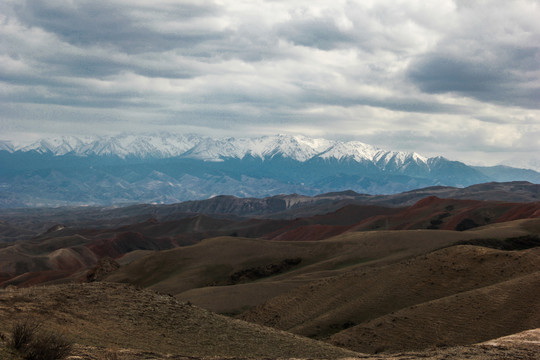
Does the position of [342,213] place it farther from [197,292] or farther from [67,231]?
[197,292]

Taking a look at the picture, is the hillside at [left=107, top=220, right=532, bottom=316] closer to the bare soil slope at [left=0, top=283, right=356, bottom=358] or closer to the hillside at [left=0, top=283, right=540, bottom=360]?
the bare soil slope at [left=0, top=283, right=356, bottom=358]

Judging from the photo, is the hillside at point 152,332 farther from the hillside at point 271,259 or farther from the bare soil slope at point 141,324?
the hillside at point 271,259

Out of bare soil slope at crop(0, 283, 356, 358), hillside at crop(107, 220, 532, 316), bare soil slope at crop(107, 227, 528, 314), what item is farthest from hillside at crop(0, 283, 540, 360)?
hillside at crop(107, 220, 532, 316)

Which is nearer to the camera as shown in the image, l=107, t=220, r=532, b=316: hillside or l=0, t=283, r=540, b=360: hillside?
l=0, t=283, r=540, b=360: hillside

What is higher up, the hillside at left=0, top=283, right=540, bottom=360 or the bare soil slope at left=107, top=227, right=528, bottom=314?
the hillside at left=0, top=283, right=540, bottom=360

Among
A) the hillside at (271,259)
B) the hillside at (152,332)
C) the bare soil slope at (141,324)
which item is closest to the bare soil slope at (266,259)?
the hillside at (271,259)

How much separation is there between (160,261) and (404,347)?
4661 cm

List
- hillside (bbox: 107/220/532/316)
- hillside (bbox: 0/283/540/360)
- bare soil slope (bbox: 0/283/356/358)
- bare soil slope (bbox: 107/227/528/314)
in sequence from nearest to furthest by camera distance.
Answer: hillside (bbox: 0/283/540/360), bare soil slope (bbox: 0/283/356/358), bare soil slope (bbox: 107/227/528/314), hillside (bbox: 107/220/532/316)

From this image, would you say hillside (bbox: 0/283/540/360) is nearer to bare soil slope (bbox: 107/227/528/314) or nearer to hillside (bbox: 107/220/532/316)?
bare soil slope (bbox: 107/227/528/314)

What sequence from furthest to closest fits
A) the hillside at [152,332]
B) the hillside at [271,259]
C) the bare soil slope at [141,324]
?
the hillside at [271,259] < the bare soil slope at [141,324] < the hillside at [152,332]

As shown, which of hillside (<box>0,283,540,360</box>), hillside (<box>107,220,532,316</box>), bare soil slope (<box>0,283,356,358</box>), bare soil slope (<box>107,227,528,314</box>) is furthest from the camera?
hillside (<box>107,220,532,316</box>)

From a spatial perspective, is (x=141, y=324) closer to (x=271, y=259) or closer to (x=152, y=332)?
(x=152, y=332)

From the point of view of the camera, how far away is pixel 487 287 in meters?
33.3

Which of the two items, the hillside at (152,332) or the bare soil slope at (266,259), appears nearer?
the hillside at (152,332)
